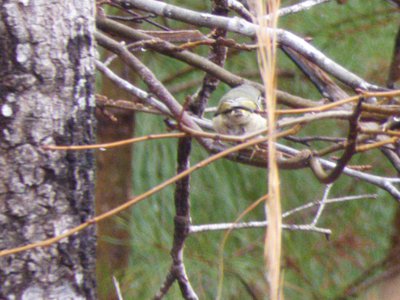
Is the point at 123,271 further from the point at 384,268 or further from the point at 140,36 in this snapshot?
the point at 140,36

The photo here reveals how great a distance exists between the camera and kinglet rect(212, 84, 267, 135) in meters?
1.08

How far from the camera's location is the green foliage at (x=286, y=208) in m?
1.85

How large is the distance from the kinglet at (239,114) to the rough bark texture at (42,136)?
0.25 m

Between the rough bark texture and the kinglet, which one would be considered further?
the kinglet

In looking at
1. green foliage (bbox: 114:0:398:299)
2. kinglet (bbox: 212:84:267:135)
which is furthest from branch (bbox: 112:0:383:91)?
green foliage (bbox: 114:0:398:299)

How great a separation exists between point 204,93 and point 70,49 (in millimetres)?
274

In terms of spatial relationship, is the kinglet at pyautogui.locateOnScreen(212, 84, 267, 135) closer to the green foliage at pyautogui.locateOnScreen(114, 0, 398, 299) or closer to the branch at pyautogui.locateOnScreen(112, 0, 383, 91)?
the branch at pyautogui.locateOnScreen(112, 0, 383, 91)

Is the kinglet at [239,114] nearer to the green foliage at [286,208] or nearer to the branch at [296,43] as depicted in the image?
the branch at [296,43]

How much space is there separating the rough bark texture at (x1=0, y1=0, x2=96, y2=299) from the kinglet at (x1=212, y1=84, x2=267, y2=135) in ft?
0.81

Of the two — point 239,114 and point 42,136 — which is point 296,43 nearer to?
point 239,114

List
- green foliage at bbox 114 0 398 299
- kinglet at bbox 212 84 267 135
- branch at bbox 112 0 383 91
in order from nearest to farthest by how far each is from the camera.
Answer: branch at bbox 112 0 383 91
kinglet at bbox 212 84 267 135
green foliage at bbox 114 0 398 299

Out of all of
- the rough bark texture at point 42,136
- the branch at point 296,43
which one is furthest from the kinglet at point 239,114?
the rough bark texture at point 42,136

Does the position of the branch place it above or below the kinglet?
above

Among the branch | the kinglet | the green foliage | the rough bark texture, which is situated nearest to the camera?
the rough bark texture
